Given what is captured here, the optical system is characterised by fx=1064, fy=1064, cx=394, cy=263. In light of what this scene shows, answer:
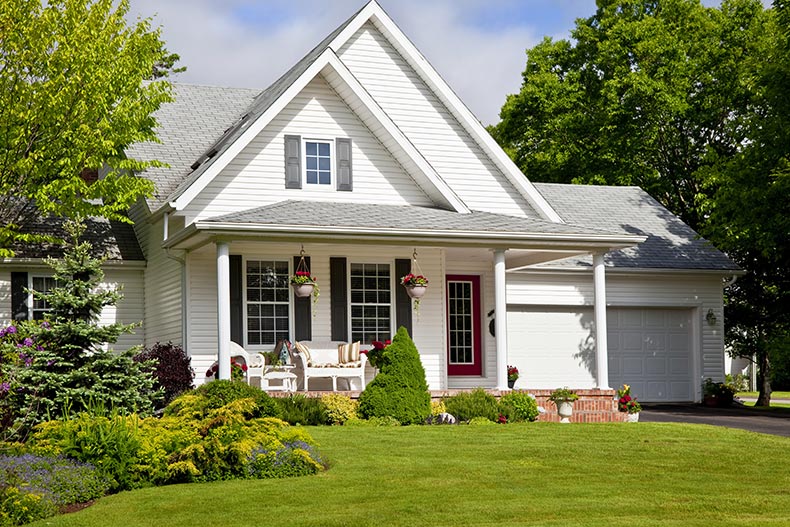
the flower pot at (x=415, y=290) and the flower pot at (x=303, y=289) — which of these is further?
the flower pot at (x=415, y=290)

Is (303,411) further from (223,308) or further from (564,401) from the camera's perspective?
(564,401)

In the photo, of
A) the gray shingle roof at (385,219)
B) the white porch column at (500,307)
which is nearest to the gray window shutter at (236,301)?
the gray shingle roof at (385,219)

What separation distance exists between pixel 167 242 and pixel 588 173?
18.8 m

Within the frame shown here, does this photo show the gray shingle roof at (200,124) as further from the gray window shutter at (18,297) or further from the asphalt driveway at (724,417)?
the asphalt driveway at (724,417)

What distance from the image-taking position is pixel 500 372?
1873 cm

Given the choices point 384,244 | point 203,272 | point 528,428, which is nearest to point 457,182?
point 384,244

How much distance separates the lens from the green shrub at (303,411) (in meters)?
16.7

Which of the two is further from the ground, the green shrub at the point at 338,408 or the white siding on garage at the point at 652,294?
the white siding on garage at the point at 652,294

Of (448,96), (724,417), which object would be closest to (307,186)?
(448,96)


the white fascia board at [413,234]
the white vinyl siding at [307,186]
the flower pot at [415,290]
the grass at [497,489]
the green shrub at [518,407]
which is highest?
the white vinyl siding at [307,186]

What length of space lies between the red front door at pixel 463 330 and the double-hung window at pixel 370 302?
2040 mm

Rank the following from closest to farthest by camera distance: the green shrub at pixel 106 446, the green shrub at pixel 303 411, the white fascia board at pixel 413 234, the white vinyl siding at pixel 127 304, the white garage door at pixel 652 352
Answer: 1. the green shrub at pixel 106 446
2. the green shrub at pixel 303 411
3. the white fascia board at pixel 413 234
4. the white vinyl siding at pixel 127 304
5. the white garage door at pixel 652 352

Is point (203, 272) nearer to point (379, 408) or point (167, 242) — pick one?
point (167, 242)

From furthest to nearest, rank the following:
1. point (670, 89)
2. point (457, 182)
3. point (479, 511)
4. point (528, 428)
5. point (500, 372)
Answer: point (670, 89) → point (457, 182) → point (500, 372) → point (528, 428) → point (479, 511)
